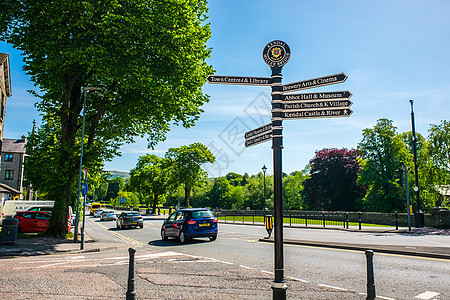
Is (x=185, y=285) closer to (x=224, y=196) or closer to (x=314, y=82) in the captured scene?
(x=314, y=82)

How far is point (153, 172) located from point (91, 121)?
53.2m

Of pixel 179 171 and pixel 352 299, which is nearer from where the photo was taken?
pixel 352 299

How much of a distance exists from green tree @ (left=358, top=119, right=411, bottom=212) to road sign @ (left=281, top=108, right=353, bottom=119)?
139ft

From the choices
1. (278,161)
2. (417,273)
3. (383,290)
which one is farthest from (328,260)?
(278,161)

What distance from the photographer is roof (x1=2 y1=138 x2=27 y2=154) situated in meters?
63.2

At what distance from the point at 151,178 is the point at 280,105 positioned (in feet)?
237

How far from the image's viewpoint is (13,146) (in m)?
65.1

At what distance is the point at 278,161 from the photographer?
4590 mm

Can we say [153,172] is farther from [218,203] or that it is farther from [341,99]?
[341,99]

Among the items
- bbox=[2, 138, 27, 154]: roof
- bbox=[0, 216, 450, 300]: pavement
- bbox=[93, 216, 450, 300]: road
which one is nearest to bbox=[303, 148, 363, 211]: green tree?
bbox=[93, 216, 450, 300]: road

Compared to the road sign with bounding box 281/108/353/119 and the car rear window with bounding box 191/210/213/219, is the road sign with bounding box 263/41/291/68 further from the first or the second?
the car rear window with bounding box 191/210/213/219

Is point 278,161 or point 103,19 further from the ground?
point 103,19

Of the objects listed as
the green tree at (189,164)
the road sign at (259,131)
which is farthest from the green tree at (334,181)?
the road sign at (259,131)

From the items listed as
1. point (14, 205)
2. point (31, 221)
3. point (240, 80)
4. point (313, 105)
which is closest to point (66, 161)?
point (31, 221)
